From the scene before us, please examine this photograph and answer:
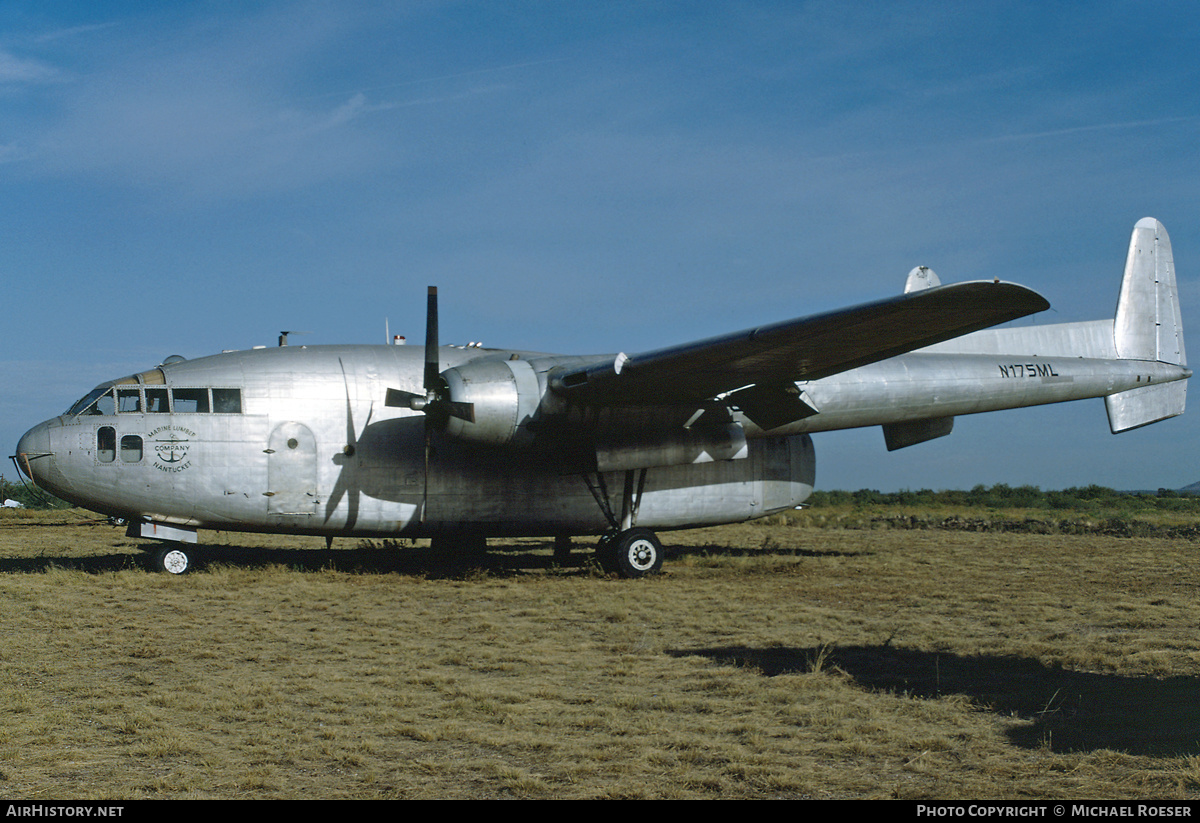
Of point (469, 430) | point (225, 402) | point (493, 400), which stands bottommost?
point (469, 430)

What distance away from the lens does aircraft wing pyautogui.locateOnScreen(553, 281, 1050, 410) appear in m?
10.4

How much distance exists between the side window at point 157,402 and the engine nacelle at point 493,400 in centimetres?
459

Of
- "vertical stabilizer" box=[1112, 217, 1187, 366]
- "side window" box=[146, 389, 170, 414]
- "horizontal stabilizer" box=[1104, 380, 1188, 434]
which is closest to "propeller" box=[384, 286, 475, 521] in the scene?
"side window" box=[146, 389, 170, 414]

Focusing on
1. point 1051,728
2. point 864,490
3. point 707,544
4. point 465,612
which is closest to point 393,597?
point 465,612

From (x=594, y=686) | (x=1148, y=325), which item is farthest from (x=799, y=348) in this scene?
(x=1148, y=325)

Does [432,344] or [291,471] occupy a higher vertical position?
[432,344]

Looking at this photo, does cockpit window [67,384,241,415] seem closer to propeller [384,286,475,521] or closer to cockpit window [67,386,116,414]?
cockpit window [67,386,116,414]

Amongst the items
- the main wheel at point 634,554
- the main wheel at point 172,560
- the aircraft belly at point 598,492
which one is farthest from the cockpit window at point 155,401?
the main wheel at point 634,554

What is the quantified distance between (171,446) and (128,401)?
3.36ft

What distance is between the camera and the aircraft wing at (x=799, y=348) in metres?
10.4

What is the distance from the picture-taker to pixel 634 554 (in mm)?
15977

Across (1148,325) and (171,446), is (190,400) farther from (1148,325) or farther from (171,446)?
(1148,325)

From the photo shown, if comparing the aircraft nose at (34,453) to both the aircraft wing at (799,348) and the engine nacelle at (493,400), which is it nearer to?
the engine nacelle at (493,400)

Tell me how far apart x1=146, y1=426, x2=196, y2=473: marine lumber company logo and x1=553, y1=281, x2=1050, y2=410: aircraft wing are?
6.07m
